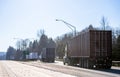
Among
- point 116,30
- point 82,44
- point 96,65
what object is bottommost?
point 96,65

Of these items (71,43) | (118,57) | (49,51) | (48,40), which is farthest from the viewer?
(48,40)

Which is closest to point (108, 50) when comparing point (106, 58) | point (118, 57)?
point (106, 58)

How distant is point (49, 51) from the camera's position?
7688 centimetres

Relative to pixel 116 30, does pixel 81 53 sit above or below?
below

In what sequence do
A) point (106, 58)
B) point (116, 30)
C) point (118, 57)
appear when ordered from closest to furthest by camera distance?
point (106, 58), point (118, 57), point (116, 30)

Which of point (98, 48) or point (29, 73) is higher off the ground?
point (98, 48)

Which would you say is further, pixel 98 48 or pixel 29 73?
pixel 98 48

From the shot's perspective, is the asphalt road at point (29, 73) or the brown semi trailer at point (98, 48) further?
the brown semi trailer at point (98, 48)

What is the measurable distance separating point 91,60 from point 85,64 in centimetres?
290

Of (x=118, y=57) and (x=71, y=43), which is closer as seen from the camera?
(x=71, y=43)

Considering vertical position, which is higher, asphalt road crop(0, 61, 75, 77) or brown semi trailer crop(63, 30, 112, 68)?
brown semi trailer crop(63, 30, 112, 68)

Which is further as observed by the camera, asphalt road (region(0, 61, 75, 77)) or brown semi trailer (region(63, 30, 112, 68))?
brown semi trailer (region(63, 30, 112, 68))

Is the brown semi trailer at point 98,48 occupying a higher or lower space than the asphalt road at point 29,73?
higher

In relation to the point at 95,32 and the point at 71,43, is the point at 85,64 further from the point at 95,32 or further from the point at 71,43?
the point at 71,43
